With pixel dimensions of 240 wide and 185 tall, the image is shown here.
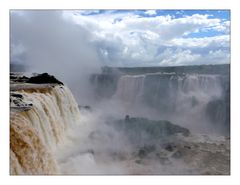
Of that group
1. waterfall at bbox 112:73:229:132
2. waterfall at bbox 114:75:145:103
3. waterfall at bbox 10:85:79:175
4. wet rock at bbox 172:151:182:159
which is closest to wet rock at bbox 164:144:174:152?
wet rock at bbox 172:151:182:159

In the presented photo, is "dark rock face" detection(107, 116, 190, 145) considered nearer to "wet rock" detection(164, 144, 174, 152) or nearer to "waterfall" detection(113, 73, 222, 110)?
"wet rock" detection(164, 144, 174, 152)

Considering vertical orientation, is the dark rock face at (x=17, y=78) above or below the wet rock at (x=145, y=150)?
above

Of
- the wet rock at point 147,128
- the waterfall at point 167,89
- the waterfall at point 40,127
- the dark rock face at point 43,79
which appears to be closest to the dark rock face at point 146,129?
the wet rock at point 147,128

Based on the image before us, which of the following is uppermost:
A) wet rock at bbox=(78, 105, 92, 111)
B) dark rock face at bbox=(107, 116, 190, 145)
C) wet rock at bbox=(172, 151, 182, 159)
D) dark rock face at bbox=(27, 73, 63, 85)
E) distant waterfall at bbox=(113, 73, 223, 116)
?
dark rock face at bbox=(27, 73, 63, 85)

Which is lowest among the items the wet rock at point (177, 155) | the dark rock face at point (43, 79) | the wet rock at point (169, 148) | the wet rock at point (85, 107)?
the wet rock at point (177, 155)

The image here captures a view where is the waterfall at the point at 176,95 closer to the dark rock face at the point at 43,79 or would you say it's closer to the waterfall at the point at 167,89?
the waterfall at the point at 167,89

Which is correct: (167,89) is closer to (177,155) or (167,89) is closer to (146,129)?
(146,129)

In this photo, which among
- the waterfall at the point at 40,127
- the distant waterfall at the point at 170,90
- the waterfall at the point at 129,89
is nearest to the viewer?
the waterfall at the point at 40,127
